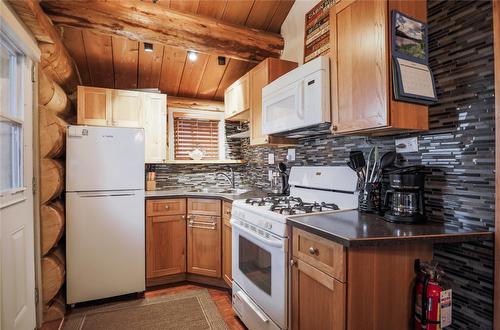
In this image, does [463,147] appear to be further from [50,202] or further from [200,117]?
[200,117]

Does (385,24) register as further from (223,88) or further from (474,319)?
(223,88)

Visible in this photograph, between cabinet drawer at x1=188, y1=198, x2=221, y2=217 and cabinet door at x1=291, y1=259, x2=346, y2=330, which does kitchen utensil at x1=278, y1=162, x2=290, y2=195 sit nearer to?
cabinet drawer at x1=188, y1=198, x2=221, y2=217

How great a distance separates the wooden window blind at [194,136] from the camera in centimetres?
342

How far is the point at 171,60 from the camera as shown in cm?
299

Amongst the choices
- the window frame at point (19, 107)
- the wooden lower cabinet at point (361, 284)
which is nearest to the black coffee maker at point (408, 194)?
the wooden lower cabinet at point (361, 284)

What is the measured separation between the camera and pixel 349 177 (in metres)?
1.81

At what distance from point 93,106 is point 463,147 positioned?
10.1 feet

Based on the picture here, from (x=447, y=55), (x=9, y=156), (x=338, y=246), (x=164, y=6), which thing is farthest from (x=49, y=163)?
(x=447, y=55)

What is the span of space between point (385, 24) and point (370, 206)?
0.97m

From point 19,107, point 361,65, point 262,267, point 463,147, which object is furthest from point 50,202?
point 463,147

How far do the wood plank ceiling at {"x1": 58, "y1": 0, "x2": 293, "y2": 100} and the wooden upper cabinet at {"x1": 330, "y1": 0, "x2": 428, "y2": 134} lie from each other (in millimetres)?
1278

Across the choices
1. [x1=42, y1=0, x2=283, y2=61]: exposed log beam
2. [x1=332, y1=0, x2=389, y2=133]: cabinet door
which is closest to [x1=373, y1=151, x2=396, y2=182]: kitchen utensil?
[x1=332, y1=0, x2=389, y2=133]: cabinet door

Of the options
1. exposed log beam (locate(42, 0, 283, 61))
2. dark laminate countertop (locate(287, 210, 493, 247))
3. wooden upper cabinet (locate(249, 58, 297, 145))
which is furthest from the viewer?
wooden upper cabinet (locate(249, 58, 297, 145))

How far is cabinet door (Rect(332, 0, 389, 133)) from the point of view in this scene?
128 cm
